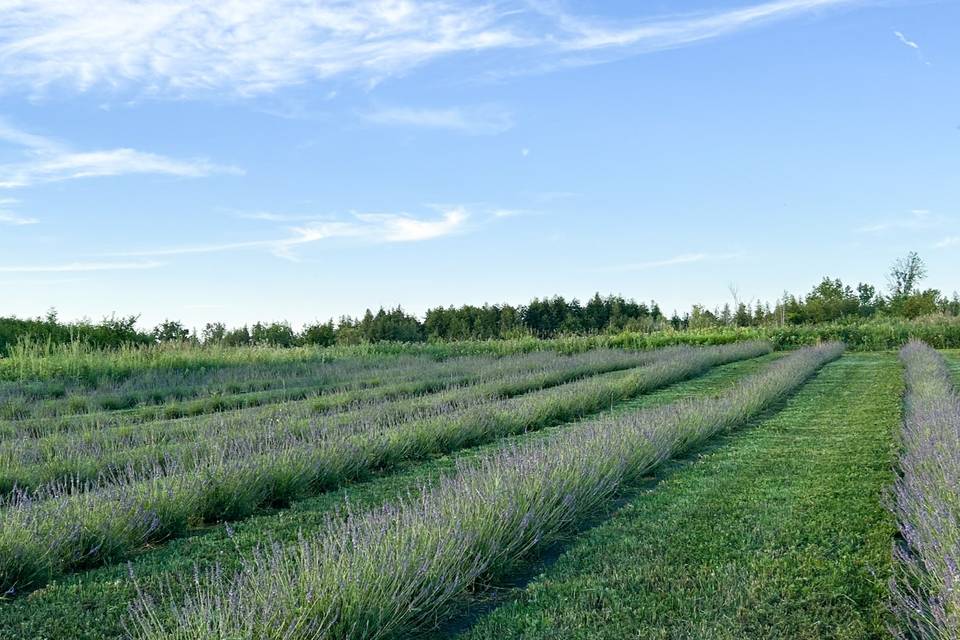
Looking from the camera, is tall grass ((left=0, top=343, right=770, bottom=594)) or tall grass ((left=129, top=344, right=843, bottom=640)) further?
tall grass ((left=0, top=343, right=770, bottom=594))

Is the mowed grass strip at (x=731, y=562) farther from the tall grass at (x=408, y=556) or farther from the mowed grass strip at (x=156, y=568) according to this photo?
the mowed grass strip at (x=156, y=568)

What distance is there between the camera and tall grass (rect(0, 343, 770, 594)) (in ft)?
13.9

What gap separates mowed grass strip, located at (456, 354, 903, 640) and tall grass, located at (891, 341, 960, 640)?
0.13 m

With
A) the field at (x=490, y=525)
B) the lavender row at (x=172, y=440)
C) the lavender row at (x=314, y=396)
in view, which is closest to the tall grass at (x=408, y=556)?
the field at (x=490, y=525)

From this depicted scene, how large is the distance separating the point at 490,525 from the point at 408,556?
76cm

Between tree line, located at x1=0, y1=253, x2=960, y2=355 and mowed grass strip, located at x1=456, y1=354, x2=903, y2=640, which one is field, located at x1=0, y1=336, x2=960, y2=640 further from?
tree line, located at x1=0, y1=253, x2=960, y2=355

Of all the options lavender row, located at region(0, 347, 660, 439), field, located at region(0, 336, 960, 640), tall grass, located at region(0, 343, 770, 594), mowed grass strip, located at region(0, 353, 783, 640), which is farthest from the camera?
lavender row, located at region(0, 347, 660, 439)

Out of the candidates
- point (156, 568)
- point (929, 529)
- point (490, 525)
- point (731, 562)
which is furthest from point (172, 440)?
point (929, 529)

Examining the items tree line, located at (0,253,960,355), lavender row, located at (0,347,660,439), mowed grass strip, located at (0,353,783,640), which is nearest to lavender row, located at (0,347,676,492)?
lavender row, located at (0,347,660,439)

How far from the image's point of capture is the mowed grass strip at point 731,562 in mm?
3359

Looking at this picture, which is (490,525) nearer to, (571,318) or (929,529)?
(929,529)

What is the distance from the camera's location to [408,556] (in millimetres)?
3439

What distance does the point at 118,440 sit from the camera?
324 inches

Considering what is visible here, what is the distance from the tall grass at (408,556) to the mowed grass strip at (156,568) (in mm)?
178
